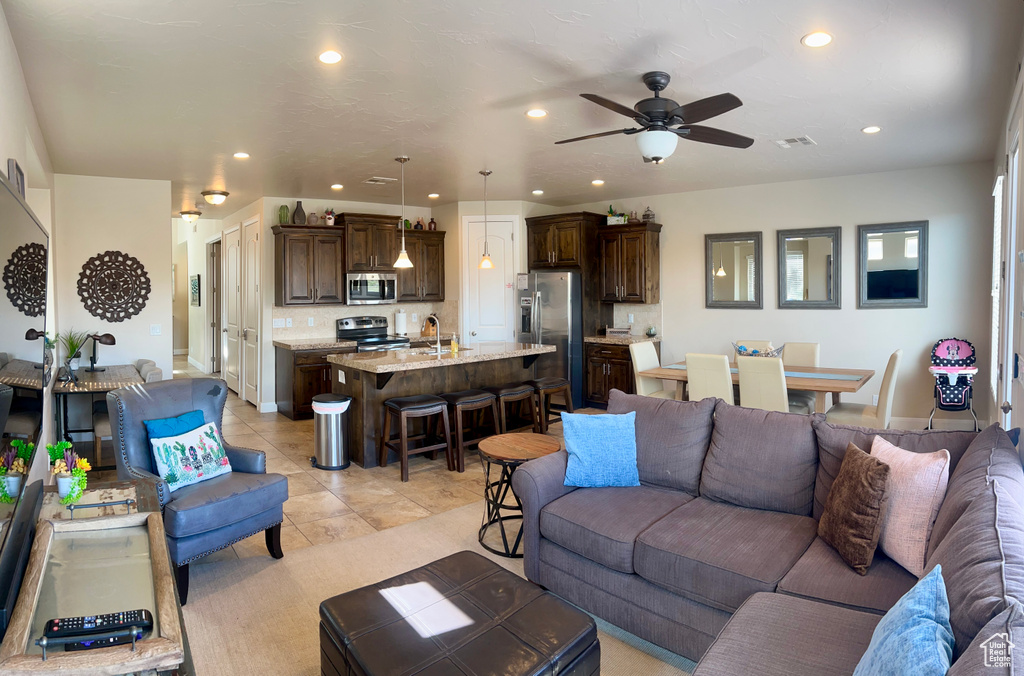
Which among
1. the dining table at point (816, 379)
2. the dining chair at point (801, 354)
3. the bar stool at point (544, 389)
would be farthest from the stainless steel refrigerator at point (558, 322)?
the dining chair at point (801, 354)

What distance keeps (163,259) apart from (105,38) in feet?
12.1

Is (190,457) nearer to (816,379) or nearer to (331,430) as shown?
(331,430)

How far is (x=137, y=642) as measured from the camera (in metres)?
1.42

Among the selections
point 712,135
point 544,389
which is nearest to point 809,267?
point 544,389

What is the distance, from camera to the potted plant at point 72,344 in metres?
5.41

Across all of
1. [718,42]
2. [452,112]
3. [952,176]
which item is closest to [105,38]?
[452,112]

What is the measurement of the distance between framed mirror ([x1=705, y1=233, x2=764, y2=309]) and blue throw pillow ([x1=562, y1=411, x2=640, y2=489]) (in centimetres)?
444

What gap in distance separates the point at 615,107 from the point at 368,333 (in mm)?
5339

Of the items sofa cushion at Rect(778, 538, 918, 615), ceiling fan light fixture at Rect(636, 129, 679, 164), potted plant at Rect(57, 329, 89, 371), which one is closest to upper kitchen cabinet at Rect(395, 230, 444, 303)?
potted plant at Rect(57, 329, 89, 371)

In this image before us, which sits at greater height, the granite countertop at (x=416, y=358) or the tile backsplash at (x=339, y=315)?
the tile backsplash at (x=339, y=315)

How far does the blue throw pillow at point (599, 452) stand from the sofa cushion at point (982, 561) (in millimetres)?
1494

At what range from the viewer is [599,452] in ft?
10.0

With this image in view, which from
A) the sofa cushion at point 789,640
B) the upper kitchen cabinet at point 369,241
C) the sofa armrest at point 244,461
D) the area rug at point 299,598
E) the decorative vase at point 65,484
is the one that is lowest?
the area rug at point 299,598

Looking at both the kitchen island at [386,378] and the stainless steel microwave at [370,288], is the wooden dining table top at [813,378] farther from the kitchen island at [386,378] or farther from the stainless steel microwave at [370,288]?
the stainless steel microwave at [370,288]
